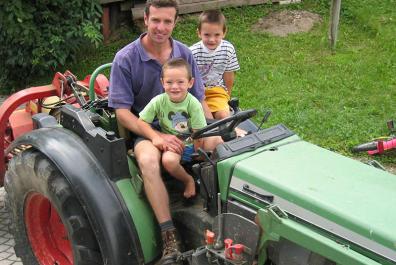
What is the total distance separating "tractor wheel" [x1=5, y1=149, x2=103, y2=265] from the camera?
299 centimetres

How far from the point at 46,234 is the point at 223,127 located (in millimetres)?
1384

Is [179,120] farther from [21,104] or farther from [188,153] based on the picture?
Result: [21,104]

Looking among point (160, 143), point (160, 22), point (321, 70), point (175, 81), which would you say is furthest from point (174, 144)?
point (321, 70)

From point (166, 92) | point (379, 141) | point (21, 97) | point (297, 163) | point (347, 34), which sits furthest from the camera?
point (347, 34)

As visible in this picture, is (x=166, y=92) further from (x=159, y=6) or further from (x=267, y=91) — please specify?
(x=267, y=91)

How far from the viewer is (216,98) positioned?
412 centimetres

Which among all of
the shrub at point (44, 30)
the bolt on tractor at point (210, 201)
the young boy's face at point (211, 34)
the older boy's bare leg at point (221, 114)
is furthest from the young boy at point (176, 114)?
the shrub at point (44, 30)

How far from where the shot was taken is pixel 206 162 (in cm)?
291

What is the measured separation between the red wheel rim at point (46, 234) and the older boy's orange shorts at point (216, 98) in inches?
49.8

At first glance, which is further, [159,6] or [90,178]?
[159,6]

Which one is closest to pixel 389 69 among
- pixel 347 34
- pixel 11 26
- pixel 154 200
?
pixel 347 34

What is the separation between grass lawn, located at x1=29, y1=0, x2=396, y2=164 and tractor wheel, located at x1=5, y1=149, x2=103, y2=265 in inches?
116

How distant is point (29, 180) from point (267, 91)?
4166 mm

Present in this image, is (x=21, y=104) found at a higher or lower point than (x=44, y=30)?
lower
